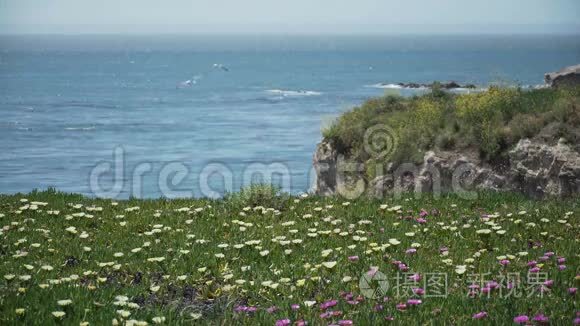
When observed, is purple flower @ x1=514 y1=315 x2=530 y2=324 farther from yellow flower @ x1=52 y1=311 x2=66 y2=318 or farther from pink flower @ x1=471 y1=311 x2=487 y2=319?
yellow flower @ x1=52 y1=311 x2=66 y2=318

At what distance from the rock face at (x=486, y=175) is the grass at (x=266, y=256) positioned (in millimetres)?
2790

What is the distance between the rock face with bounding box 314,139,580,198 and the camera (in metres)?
16.0

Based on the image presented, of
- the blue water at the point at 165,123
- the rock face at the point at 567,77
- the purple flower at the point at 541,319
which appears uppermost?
the rock face at the point at 567,77

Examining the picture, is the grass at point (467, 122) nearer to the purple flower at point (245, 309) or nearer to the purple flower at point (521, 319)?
the purple flower at point (521, 319)

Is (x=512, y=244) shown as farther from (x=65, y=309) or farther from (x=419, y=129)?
(x=419, y=129)

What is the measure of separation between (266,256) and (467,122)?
10.8 metres

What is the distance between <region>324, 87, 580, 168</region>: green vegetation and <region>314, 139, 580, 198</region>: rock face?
1.13ft

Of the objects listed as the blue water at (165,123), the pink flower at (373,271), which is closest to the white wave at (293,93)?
the blue water at (165,123)

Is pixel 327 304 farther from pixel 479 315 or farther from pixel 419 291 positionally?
pixel 479 315

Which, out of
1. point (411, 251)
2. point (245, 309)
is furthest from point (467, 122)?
point (245, 309)

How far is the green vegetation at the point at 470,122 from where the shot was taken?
17.5 meters

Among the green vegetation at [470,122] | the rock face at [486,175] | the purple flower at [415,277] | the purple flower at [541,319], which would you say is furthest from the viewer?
the green vegetation at [470,122]

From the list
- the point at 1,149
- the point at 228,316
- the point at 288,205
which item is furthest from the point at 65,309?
the point at 1,149

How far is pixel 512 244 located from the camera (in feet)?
31.8
